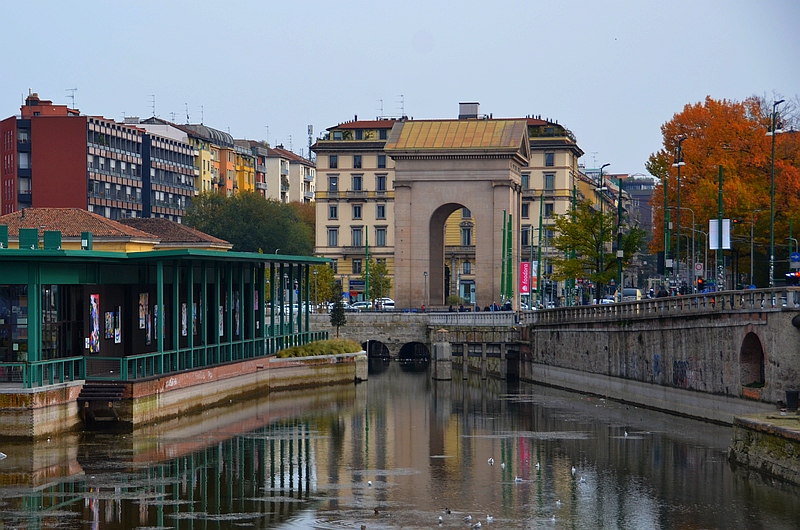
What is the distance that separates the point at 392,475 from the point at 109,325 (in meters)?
19.0

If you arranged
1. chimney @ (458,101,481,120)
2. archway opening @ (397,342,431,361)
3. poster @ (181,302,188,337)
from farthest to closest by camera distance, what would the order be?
chimney @ (458,101,481,120) → archway opening @ (397,342,431,361) → poster @ (181,302,188,337)

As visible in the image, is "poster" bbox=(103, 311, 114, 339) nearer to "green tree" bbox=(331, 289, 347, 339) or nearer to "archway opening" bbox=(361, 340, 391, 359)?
"green tree" bbox=(331, 289, 347, 339)

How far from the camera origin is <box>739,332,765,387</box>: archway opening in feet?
169

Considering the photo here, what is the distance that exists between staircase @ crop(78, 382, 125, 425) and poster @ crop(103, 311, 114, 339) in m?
5.51

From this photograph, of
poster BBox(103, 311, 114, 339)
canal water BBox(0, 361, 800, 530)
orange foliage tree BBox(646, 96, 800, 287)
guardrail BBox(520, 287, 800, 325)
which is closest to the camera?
canal water BBox(0, 361, 800, 530)

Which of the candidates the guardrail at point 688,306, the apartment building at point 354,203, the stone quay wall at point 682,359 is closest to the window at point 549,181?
the apartment building at point 354,203

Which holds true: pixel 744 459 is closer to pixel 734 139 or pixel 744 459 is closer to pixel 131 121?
pixel 734 139

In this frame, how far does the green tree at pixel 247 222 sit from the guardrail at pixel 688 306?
76.6 meters

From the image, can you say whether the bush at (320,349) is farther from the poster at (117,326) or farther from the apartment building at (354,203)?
the apartment building at (354,203)

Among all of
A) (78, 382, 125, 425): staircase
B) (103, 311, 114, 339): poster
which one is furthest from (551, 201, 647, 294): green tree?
(78, 382, 125, 425): staircase

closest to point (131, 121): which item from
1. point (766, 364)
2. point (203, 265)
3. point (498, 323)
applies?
point (498, 323)

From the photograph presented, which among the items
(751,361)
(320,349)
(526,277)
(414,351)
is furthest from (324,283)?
(751,361)

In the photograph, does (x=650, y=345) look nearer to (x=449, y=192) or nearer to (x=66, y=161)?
(x=449, y=192)

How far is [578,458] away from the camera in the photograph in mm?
47156
